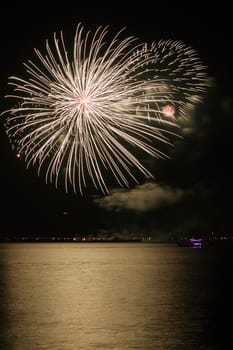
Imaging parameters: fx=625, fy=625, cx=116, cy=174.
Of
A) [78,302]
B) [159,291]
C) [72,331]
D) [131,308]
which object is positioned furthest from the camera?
[159,291]

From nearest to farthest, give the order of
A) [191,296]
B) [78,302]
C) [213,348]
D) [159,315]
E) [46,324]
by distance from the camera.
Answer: [213,348], [46,324], [159,315], [78,302], [191,296]

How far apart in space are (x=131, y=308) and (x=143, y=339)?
690 centimetres

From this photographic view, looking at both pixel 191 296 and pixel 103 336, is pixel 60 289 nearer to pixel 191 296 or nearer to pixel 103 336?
pixel 191 296

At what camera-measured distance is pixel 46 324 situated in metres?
18.4

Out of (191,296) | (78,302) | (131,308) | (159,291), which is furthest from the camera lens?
(159,291)

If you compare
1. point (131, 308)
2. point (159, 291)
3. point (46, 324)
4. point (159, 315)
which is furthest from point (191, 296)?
point (46, 324)

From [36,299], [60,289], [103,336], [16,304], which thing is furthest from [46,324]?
[60,289]

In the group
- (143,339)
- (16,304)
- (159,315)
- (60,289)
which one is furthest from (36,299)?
(143,339)

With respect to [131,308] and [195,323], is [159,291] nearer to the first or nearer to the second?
[131,308]

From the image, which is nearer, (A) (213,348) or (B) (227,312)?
(A) (213,348)

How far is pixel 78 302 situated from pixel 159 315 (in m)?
5.32

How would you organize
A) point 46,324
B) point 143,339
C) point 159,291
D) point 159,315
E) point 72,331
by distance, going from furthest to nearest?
point 159,291 < point 159,315 < point 46,324 < point 72,331 < point 143,339

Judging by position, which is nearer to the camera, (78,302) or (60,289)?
(78,302)

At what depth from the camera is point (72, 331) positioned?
17.0 m
